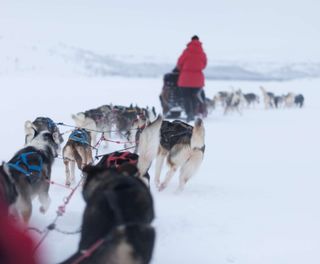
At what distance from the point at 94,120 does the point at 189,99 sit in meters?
3.37

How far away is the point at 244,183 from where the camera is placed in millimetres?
3635

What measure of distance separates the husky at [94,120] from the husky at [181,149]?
707 mm

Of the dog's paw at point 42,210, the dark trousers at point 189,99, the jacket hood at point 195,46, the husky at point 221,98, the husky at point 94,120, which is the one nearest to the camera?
the dog's paw at point 42,210

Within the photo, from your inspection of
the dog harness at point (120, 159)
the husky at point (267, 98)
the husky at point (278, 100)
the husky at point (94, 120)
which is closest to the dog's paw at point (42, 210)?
the dog harness at point (120, 159)

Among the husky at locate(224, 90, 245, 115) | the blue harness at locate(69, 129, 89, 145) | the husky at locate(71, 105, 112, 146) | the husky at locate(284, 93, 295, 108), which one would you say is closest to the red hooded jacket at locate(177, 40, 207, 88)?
the husky at locate(71, 105, 112, 146)

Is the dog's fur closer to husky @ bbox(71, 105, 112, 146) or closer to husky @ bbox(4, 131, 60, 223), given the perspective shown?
husky @ bbox(71, 105, 112, 146)

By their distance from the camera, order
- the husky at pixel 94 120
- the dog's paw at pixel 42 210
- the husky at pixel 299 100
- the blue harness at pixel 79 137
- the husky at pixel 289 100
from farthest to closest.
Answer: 1. the husky at pixel 289 100
2. the husky at pixel 299 100
3. the husky at pixel 94 120
4. the blue harness at pixel 79 137
5. the dog's paw at pixel 42 210

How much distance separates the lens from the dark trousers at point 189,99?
7339 millimetres

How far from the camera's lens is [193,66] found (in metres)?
7.11

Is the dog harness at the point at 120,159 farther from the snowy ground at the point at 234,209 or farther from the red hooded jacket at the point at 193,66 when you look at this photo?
the red hooded jacket at the point at 193,66

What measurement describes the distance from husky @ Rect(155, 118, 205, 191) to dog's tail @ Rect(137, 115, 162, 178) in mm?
686

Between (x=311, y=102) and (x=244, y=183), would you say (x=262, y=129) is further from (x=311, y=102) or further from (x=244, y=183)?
(x=311, y=102)

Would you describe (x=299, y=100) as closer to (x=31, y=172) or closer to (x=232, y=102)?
(x=232, y=102)

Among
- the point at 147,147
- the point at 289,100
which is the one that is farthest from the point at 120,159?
the point at 289,100
